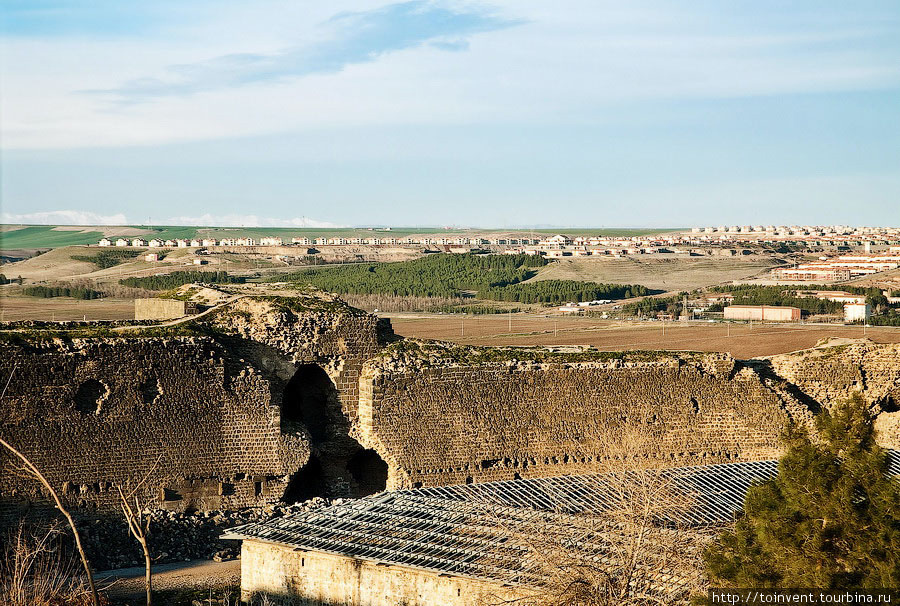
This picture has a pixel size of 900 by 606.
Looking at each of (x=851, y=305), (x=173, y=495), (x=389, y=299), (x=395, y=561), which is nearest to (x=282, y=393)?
(x=173, y=495)

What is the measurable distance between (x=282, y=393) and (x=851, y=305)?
49140 millimetres

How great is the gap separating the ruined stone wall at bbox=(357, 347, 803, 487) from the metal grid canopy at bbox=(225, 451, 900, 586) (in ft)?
3.68

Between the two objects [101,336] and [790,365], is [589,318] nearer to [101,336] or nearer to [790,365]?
[790,365]

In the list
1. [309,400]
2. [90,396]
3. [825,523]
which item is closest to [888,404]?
[309,400]

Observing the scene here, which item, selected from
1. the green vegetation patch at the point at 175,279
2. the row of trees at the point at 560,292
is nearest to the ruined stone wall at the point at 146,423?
the green vegetation patch at the point at 175,279

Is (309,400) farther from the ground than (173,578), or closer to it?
farther from the ground

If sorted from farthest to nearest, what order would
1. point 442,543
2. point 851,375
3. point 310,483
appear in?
point 851,375 → point 310,483 → point 442,543

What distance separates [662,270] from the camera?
103438mm

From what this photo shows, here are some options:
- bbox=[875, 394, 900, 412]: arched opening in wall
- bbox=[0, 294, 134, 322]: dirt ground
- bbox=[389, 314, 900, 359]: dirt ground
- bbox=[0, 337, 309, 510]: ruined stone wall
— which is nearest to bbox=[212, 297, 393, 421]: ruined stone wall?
bbox=[0, 337, 309, 510]: ruined stone wall

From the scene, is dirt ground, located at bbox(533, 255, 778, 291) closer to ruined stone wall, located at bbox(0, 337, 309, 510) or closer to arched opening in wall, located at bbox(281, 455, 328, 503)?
arched opening in wall, located at bbox(281, 455, 328, 503)

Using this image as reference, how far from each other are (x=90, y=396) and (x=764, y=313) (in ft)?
172

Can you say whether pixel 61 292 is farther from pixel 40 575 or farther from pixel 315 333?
pixel 40 575

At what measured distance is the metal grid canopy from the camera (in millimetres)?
13992

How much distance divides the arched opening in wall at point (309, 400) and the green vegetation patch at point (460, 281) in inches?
2368
